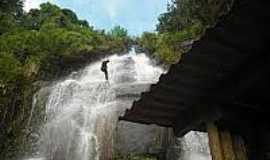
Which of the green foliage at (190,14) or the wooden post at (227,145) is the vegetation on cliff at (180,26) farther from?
the wooden post at (227,145)

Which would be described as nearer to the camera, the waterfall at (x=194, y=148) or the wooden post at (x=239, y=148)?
the wooden post at (x=239, y=148)

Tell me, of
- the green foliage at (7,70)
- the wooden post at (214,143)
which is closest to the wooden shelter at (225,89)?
the wooden post at (214,143)

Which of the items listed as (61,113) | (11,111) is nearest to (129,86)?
(61,113)

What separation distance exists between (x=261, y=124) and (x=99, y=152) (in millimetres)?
9162

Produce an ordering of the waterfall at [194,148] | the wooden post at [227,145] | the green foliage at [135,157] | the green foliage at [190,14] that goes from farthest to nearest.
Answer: the green foliage at [190,14] → the waterfall at [194,148] → the green foliage at [135,157] → the wooden post at [227,145]

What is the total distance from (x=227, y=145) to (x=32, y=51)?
16991 mm

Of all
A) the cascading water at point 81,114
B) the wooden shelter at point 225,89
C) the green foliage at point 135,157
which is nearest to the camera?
the wooden shelter at point 225,89

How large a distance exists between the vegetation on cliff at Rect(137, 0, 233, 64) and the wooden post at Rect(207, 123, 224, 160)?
1006 centimetres

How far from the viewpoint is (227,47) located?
291 cm

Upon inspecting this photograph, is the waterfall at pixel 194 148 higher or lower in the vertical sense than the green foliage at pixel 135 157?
higher

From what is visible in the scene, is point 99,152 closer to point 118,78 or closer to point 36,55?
point 118,78

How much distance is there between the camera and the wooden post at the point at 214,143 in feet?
11.7

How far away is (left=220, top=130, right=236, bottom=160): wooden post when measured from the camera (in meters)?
3.55

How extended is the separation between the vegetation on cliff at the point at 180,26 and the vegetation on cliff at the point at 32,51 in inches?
108
